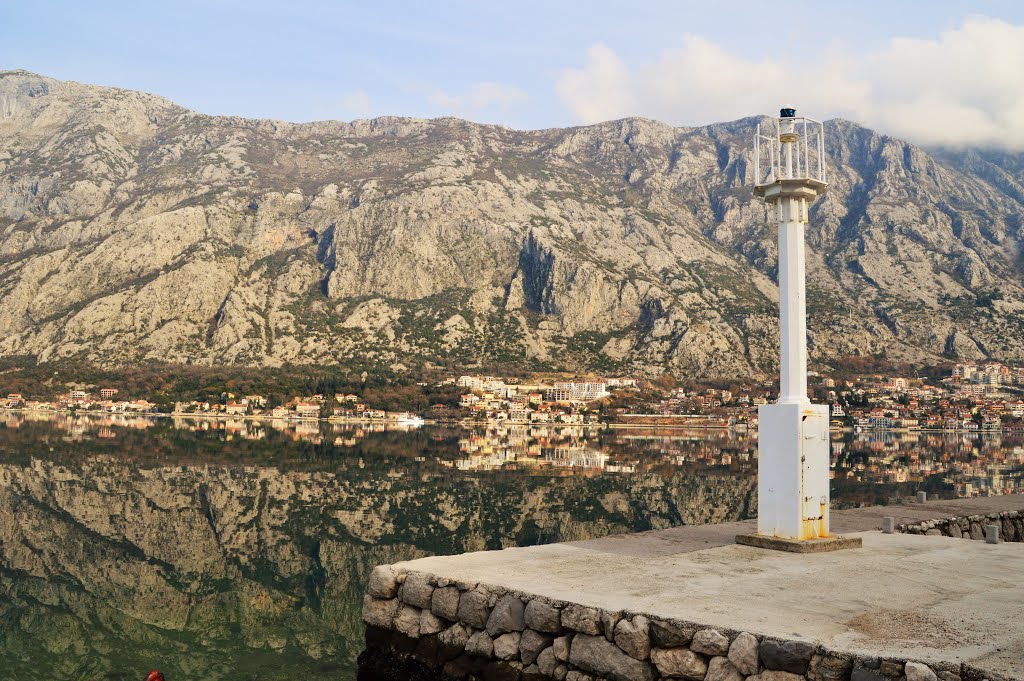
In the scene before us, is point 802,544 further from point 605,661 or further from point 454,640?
point 454,640

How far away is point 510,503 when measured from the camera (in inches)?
1182

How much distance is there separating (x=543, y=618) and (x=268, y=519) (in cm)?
1886

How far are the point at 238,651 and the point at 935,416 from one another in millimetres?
120556

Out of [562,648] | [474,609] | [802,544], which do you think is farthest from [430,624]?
[802,544]

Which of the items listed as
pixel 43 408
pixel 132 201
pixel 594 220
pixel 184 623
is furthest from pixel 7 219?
pixel 184 623

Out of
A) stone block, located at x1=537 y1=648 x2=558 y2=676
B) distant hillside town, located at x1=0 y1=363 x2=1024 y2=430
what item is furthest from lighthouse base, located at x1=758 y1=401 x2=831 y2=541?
distant hillside town, located at x1=0 y1=363 x2=1024 y2=430

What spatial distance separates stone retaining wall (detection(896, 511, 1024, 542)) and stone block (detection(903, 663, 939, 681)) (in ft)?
30.1

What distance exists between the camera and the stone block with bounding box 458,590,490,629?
9031 millimetres

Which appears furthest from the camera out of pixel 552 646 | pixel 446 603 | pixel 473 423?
pixel 473 423

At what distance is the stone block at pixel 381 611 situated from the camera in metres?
10.0

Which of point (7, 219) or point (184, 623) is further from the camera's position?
point (7, 219)

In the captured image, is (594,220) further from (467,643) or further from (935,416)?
(467,643)

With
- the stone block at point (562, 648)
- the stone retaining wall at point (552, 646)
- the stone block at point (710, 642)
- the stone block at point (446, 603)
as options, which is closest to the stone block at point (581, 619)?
the stone retaining wall at point (552, 646)

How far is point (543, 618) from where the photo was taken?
27.5ft
